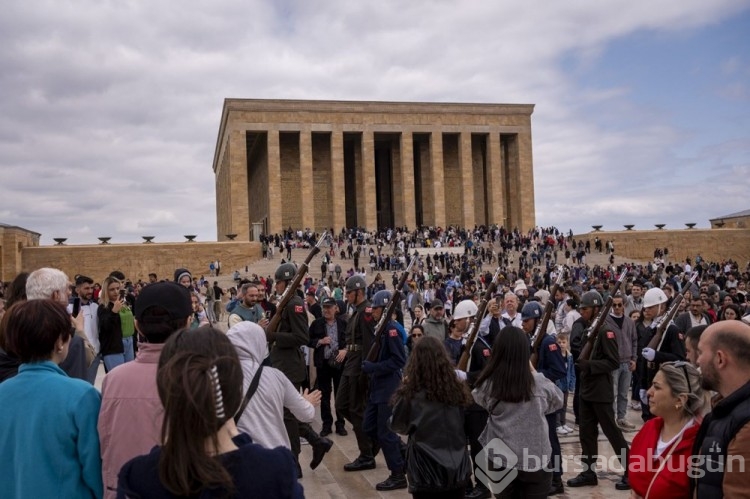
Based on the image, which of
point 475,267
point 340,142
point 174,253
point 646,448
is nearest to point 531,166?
point 340,142

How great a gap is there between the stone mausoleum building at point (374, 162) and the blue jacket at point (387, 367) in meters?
43.6

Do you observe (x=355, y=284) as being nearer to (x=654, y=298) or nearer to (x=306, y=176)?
(x=654, y=298)

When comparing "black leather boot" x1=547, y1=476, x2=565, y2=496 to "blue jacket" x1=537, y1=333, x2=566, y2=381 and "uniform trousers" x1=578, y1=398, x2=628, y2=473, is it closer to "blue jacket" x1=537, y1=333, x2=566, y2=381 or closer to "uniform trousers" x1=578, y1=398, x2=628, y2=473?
"uniform trousers" x1=578, y1=398, x2=628, y2=473

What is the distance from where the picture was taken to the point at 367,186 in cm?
5147

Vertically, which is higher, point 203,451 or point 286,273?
point 286,273

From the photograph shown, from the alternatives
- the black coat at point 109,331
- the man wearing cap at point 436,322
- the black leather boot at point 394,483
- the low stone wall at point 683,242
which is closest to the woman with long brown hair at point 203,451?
the black leather boot at point 394,483

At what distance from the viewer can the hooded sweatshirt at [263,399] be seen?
3.53 metres

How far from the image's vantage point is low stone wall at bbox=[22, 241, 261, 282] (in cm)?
4212

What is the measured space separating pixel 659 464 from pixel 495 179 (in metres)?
51.3

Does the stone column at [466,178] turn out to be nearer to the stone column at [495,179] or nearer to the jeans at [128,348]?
the stone column at [495,179]

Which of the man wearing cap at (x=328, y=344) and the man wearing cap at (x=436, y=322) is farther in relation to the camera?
the man wearing cap at (x=328, y=344)

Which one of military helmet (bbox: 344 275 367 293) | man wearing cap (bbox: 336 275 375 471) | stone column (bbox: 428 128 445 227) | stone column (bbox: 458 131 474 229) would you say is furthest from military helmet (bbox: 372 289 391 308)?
stone column (bbox: 458 131 474 229)

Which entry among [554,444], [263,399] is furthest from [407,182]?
[263,399]

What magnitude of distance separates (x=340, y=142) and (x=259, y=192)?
11.4m
